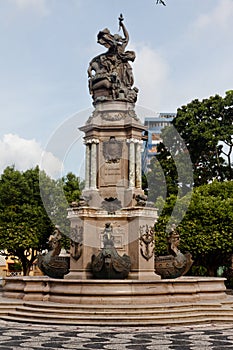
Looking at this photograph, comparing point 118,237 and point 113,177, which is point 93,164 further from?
point 118,237

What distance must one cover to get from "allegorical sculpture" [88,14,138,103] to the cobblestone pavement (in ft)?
33.5

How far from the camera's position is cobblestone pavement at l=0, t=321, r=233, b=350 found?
34.6 ft

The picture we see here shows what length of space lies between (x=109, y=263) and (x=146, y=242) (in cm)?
194

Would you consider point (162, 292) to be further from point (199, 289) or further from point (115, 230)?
point (115, 230)

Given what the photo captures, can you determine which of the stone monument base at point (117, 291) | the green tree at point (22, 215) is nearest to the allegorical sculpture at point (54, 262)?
the stone monument base at point (117, 291)

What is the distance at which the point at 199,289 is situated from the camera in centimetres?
1755

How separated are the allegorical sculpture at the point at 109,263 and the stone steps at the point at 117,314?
2.15 m

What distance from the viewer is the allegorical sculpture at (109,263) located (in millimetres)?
16797

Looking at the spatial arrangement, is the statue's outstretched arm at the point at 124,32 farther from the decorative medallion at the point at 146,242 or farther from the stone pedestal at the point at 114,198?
the decorative medallion at the point at 146,242

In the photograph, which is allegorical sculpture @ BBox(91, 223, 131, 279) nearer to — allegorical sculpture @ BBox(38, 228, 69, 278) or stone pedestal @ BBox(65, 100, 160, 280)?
stone pedestal @ BBox(65, 100, 160, 280)

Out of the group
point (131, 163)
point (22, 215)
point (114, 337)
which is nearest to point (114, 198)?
point (131, 163)

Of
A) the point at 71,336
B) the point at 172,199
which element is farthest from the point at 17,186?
the point at 71,336

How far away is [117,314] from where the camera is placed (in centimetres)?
1426

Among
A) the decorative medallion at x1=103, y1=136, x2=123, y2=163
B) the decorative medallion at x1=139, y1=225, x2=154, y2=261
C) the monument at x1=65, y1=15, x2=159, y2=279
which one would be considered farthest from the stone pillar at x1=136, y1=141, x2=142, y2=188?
the decorative medallion at x1=139, y1=225, x2=154, y2=261
